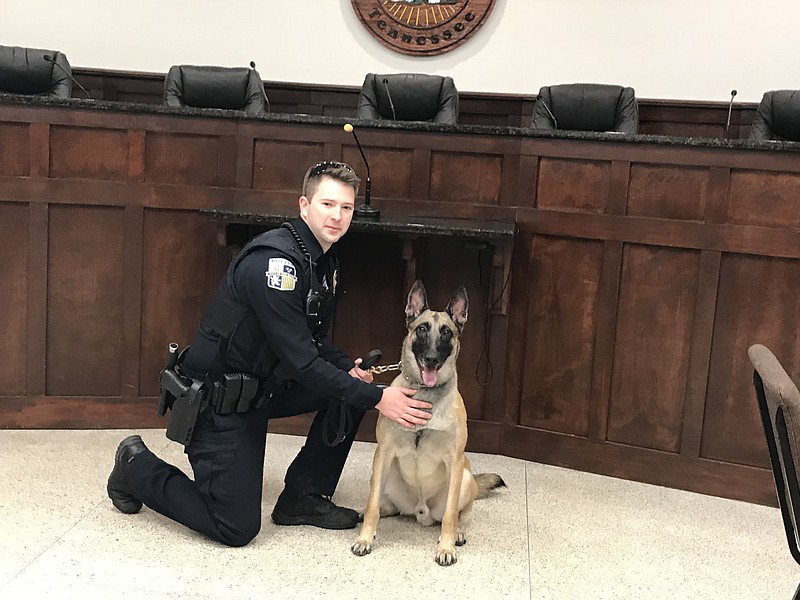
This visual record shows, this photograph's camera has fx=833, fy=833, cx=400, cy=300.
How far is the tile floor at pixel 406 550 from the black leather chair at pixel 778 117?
7.70ft

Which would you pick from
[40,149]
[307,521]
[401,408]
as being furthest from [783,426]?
[40,149]

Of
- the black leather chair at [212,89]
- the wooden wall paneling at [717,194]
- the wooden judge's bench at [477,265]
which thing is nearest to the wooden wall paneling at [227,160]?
the wooden judge's bench at [477,265]

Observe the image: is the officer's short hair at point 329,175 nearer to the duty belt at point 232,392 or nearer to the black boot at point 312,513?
the duty belt at point 232,392

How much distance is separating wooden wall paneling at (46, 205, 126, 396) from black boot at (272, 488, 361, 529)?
3.87 feet

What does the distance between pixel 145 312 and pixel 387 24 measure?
2.99 meters

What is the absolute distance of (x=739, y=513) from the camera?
299cm

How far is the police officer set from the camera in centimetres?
241

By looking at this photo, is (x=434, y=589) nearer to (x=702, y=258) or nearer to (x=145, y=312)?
(x=702, y=258)

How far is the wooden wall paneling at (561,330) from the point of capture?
10.6 feet

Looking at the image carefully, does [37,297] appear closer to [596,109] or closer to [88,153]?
[88,153]

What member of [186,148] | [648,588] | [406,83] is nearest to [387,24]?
[406,83]

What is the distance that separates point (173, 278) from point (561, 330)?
1599mm

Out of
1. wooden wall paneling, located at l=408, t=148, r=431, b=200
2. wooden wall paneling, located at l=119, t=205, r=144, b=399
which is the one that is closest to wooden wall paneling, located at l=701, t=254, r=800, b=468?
wooden wall paneling, located at l=408, t=148, r=431, b=200

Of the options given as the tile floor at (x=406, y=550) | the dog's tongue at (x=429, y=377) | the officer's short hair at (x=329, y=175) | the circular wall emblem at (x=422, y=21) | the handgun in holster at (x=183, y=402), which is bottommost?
the tile floor at (x=406, y=550)
